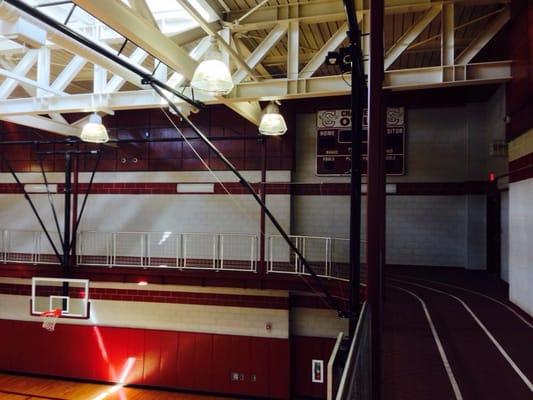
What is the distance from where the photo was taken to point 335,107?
9.98m

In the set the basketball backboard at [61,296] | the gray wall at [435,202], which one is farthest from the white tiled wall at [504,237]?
the basketball backboard at [61,296]

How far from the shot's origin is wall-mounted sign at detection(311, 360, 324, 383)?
28.6 ft

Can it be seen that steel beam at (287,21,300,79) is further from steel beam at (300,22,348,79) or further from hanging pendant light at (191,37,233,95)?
hanging pendant light at (191,37,233,95)

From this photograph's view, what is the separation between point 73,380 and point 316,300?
664 centimetres

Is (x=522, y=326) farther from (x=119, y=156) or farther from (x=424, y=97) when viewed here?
(x=119, y=156)

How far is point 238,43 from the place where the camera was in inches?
257

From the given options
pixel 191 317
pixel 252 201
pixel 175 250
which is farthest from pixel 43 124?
pixel 191 317

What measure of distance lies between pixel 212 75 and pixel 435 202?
7.76 metres

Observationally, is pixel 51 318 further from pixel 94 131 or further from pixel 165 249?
pixel 94 131

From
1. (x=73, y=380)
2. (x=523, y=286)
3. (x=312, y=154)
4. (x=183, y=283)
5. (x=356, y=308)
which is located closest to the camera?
(x=356, y=308)

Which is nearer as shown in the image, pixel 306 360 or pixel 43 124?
pixel 306 360

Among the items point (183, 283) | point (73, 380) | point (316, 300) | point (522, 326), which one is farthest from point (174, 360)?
point (522, 326)

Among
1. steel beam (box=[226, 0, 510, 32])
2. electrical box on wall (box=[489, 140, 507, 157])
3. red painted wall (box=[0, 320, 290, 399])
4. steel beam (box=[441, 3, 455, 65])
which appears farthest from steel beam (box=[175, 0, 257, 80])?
red painted wall (box=[0, 320, 290, 399])

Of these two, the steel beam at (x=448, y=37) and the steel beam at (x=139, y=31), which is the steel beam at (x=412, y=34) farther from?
the steel beam at (x=139, y=31)
